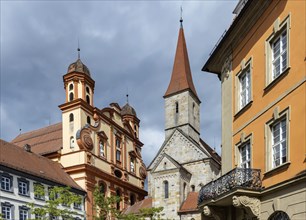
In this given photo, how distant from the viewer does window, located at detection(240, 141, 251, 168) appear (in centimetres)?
1526

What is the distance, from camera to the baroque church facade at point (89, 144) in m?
48.1

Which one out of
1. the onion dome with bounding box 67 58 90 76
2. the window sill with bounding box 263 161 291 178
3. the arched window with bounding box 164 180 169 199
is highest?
the onion dome with bounding box 67 58 90 76

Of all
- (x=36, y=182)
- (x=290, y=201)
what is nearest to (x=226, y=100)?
(x=290, y=201)

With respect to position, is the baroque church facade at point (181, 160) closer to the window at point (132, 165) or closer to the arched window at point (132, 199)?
the arched window at point (132, 199)

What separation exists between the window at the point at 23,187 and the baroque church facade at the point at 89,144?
8.49 metres

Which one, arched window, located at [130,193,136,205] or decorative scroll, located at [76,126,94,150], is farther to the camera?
arched window, located at [130,193,136,205]

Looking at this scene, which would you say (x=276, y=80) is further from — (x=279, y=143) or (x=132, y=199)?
(x=132, y=199)

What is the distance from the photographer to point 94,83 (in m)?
52.3

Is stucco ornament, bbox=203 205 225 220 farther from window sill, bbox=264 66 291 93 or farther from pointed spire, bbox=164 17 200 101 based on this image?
pointed spire, bbox=164 17 200 101

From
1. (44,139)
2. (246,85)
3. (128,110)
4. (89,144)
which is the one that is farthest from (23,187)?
(246,85)

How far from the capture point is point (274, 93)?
43.6 ft

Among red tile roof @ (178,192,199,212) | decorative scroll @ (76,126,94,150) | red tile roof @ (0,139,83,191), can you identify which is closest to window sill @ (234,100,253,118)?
red tile roof @ (0,139,83,191)

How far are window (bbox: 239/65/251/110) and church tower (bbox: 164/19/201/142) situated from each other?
3677 centimetres

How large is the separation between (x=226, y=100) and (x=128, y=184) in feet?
127
